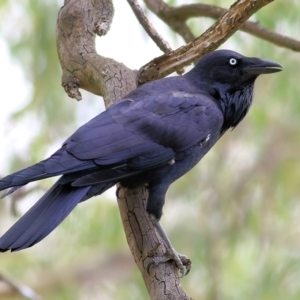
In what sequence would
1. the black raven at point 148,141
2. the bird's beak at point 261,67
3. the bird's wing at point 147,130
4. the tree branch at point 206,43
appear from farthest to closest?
the bird's beak at point 261,67 → the tree branch at point 206,43 → the bird's wing at point 147,130 → the black raven at point 148,141

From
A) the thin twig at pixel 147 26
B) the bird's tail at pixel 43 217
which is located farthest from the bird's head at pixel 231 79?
the bird's tail at pixel 43 217

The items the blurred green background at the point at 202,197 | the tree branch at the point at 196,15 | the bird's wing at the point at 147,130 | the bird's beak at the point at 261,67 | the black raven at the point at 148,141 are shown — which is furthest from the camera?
the blurred green background at the point at 202,197

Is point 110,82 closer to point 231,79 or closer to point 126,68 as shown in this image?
point 126,68

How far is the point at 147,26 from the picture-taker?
15.9 ft

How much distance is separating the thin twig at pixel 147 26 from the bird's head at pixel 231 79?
14.9 inches

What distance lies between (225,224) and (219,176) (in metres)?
0.50

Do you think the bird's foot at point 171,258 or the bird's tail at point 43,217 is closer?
the bird's tail at point 43,217

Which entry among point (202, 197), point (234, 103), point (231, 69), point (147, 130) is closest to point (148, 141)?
point (147, 130)

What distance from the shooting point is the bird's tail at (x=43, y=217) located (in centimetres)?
342

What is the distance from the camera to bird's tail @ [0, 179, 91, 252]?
3424mm

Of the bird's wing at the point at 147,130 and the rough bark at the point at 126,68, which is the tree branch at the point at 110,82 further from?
the bird's wing at the point at 147,130

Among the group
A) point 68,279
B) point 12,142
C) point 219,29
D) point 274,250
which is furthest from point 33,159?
point 219,29

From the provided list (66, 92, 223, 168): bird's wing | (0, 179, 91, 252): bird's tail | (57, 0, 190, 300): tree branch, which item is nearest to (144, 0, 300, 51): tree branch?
(57, 0, 190, 300): tree branch

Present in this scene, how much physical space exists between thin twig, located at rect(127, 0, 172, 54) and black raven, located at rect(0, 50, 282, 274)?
13.2 inches
